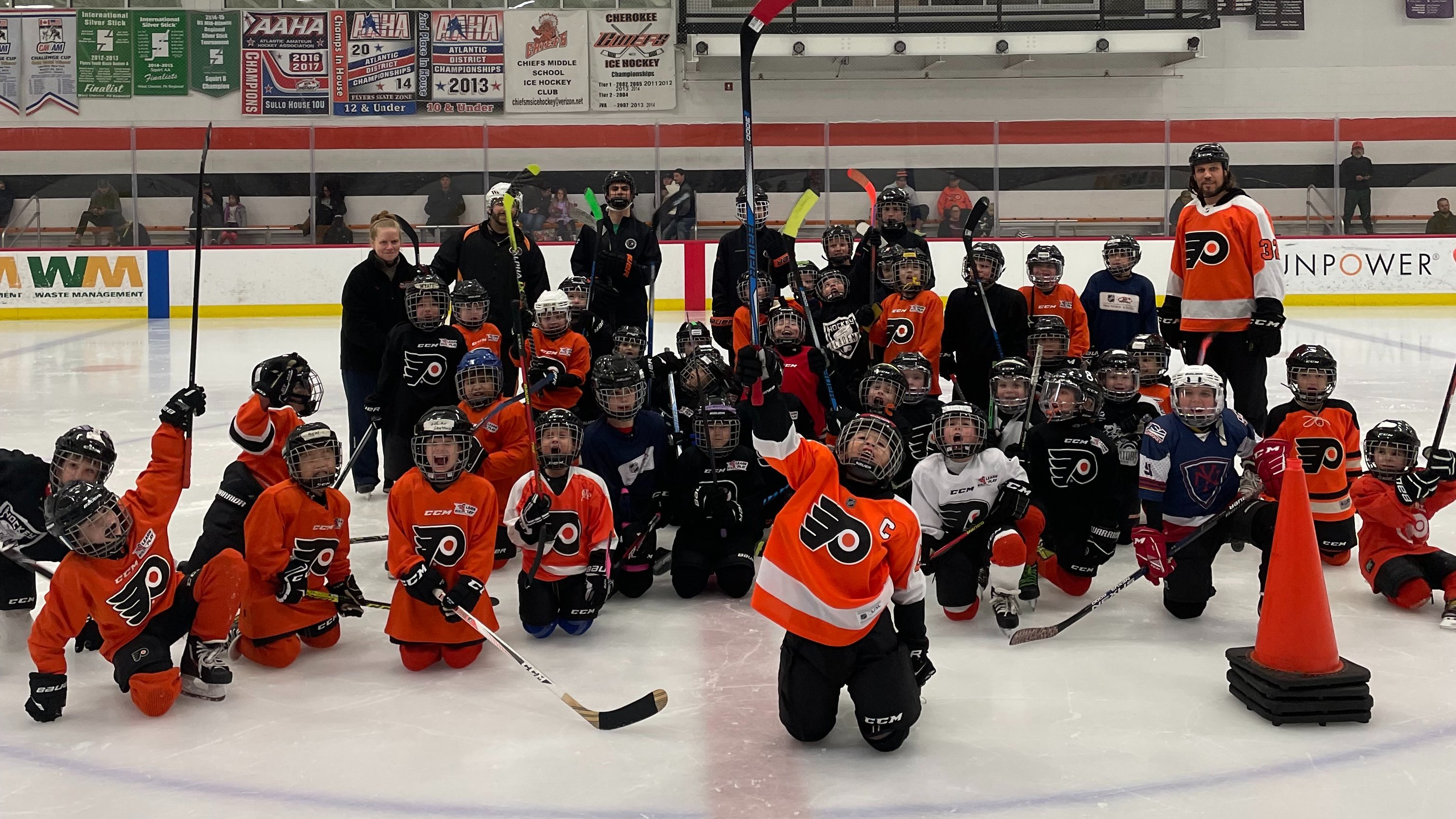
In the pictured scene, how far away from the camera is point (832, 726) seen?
3.02 meters

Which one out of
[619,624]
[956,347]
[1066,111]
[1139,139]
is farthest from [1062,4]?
[619,624]

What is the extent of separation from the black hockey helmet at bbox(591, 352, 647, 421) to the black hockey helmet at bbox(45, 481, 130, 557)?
163 centimetres

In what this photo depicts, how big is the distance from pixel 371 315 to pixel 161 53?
12800mm

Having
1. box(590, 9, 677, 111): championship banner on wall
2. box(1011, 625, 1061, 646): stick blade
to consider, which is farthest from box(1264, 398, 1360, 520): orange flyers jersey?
box(590, 9, 677, 111): championship banner on wall

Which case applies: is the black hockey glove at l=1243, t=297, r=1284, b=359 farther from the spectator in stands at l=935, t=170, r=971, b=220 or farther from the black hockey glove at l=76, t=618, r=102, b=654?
the spectator in stands at l=935, t=170, r=971, b=220

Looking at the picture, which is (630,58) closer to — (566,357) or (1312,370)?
(566,357)

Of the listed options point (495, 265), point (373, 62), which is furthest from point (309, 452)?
point (373, 62)

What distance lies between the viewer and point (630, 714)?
3119 millimetres

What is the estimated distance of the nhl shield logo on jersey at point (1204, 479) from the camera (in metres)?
4.04

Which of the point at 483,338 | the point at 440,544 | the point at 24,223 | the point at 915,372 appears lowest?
the point at 440,544

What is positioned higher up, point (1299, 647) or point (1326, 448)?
point (1326, 448)

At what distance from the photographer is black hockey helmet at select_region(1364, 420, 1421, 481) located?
159 inches

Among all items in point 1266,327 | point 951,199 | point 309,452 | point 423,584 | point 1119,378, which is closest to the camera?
point 423,584

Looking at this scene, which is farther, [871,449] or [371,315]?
[371,315]
